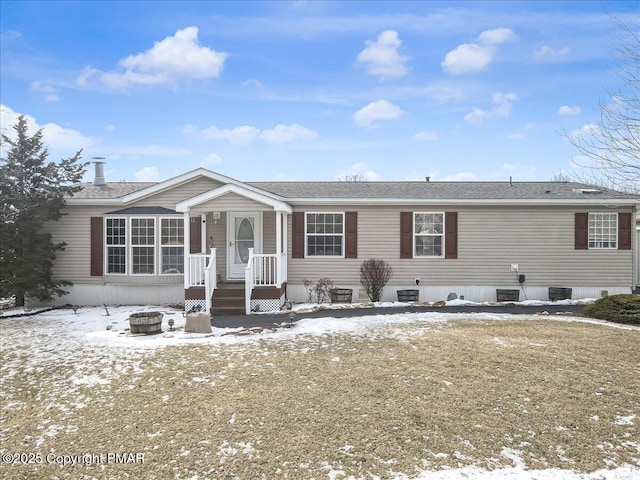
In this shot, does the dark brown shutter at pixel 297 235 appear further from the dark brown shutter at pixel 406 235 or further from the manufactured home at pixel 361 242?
the dark brown shutter at pixel 406 235

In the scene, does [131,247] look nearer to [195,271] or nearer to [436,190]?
[195,271]

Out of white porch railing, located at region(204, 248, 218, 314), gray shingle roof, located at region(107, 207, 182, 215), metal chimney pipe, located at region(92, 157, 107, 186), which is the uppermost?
metal chimney pipe, located at region(92, 157, 107, 186)

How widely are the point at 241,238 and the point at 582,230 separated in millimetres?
10584

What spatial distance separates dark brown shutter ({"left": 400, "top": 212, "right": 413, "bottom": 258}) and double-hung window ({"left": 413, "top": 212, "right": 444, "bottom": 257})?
0.15 meters

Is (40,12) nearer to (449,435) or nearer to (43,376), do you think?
(43,376)

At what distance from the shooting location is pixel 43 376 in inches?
265

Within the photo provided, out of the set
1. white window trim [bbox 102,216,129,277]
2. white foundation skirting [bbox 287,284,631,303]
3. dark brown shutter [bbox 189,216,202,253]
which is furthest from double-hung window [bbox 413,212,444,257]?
white window trim [bbox 102,216,129,277]

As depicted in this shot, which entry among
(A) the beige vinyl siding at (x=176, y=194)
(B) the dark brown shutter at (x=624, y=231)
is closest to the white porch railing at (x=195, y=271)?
(A) the beige vinyl siding at (x=176, y=194)

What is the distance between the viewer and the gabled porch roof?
11750 mm

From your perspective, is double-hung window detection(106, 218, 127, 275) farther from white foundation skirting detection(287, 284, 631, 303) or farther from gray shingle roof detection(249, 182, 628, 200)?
white foundation skirting detection(287, 284, 631, 303)

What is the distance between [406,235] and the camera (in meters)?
13.6

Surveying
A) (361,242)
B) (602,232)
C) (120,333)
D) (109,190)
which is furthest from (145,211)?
(602,232)

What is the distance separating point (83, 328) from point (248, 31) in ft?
33.3

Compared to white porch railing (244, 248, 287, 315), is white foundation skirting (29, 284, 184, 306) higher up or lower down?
lower down
